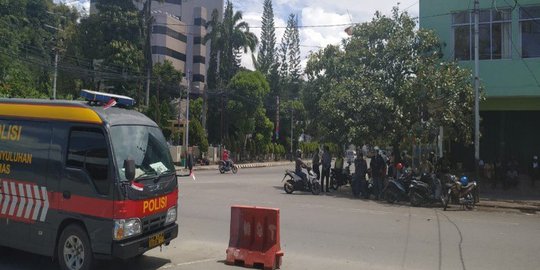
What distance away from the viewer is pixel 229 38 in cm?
5669

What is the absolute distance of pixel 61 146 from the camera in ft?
22.0

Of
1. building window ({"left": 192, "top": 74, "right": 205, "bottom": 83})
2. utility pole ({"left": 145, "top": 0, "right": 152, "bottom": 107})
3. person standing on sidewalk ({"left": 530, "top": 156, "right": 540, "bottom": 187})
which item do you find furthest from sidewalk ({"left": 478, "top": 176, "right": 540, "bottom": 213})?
building window ({"left": 192, "top": 74, "right": 205, "bottom": 83})

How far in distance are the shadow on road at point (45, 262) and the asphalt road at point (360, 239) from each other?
14 millimetres

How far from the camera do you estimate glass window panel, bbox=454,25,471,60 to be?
21703mm

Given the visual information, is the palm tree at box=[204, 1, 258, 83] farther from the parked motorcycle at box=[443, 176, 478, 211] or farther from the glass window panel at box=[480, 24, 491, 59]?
the parked motorcycle at box=[443, 176, 478, 211]

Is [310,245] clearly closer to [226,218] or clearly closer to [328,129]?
[226,218]

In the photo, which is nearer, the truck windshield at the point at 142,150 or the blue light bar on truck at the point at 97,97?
the truck windshield at the point at 142,150

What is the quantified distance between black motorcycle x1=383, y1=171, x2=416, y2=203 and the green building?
5817mm

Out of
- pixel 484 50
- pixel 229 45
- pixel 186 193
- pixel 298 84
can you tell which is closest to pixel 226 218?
pixel 186 193

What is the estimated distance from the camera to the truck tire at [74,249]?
640 centimetres

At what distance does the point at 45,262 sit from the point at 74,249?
139cm

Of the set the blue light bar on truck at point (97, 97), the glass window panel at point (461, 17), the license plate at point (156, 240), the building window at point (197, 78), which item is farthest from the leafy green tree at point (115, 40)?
the license plate at point (156, 240)

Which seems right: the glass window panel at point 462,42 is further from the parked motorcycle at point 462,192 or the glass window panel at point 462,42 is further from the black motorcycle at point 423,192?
the parked motorcycle at point 462,192

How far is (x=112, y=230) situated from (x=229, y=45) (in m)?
52.2
